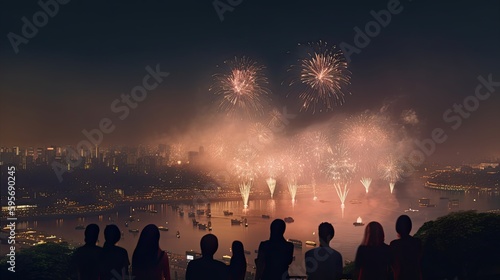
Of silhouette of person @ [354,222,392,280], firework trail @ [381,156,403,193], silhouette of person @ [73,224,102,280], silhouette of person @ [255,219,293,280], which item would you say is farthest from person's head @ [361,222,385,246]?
firework trail @ [381,156,403,193]

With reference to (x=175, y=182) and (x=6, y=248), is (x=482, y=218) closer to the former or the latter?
(x=6, y=248)

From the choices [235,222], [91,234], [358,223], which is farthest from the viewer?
[235,222]

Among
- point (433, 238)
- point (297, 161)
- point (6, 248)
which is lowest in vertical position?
point (6, 248)

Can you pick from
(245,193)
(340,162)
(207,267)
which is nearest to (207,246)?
(207,267)

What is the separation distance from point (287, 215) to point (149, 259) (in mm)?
77449

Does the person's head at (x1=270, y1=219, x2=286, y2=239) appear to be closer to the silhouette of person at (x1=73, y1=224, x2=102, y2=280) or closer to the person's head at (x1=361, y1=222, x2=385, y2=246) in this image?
the person's head at (x1=361, y1=222, x2=385, y2=246)

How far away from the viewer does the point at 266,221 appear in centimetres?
7506

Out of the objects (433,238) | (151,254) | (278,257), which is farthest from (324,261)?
→ (433,238)

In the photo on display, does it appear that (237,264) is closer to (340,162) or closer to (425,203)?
(340,162)

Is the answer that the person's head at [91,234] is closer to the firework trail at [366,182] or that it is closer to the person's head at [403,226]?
the person's head at [403,226]

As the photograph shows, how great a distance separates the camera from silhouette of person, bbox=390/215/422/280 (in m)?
5.14

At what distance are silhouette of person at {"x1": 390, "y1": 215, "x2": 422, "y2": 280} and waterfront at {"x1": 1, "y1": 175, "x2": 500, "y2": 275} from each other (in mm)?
43334

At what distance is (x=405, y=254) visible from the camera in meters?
5.17

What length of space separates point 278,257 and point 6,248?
51.4 metres
